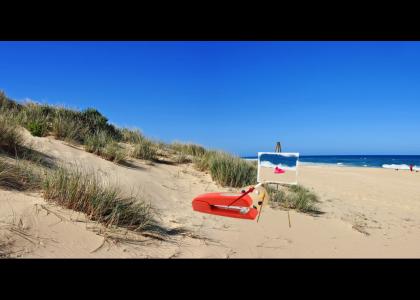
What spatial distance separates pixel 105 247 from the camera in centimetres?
377

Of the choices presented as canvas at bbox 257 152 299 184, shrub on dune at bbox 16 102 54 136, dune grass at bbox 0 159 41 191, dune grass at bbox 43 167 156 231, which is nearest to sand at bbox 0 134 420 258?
dune grass at bbox 43 167 156 231

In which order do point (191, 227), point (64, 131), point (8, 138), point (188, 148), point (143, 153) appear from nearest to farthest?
point (191, 227) < point (8, 138) < point (64, 131) < point (143, 153) < point (188, 148)

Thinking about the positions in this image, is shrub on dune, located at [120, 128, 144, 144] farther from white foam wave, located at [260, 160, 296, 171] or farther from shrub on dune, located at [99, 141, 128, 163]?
white foam wave, located at [260, 160, 296, 171]

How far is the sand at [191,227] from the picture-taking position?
3680 millimetres

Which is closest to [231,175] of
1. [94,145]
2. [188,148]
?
[94,145]

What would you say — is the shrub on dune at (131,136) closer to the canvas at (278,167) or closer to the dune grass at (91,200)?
the dune grass at (91,200)

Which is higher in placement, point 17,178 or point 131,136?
point 131,136

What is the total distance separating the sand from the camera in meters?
3.68

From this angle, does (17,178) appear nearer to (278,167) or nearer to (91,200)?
(91,200)

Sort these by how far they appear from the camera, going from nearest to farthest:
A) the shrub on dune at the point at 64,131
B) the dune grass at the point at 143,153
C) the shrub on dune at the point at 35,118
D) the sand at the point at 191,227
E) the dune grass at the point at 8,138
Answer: the sand at the point at 191,227, the dune grass at the point at 8,138, the shrub on dune at the point at 35,118, the shrub on dune at the point at 64,131, the dune grass at the point at 143,153

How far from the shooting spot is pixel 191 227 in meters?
5.28

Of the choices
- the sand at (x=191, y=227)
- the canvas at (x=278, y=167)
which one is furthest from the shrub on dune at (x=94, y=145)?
the canvas at (x=278, y=167)
